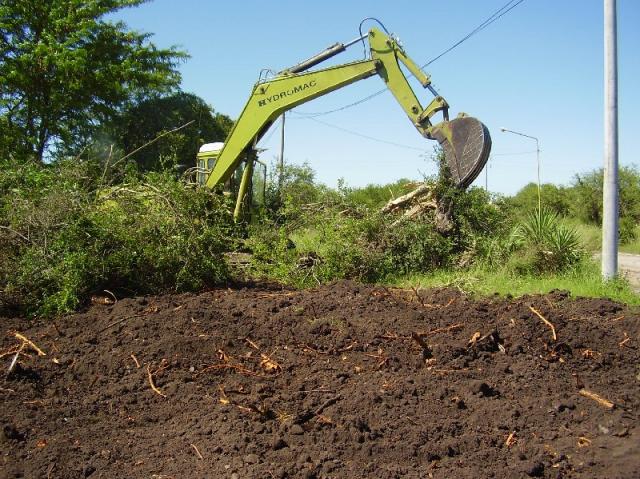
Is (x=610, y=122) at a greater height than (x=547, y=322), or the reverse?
(x=610, y=122)

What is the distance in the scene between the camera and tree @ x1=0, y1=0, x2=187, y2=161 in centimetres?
1891

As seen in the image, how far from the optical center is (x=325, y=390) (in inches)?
180

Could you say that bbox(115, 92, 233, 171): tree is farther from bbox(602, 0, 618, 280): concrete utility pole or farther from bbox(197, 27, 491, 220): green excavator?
bbox(602, 0, 618, 280): concrete utility pole

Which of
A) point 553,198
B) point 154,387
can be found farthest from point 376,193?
point 154,387

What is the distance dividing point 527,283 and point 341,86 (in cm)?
468

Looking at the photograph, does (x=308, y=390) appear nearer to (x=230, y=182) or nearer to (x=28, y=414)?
(x=28, y=414)

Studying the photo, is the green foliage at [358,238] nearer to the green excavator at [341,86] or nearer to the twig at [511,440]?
the green excavator at [341,86]

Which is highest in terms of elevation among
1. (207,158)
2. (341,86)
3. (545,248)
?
(341,86)

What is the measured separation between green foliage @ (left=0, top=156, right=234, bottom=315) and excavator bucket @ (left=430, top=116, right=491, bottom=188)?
3758mm

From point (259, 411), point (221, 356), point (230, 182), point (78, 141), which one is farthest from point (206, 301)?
point (78, 141)

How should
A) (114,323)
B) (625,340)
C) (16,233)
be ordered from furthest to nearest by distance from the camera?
(16,233)
(114,323)
(625,340)

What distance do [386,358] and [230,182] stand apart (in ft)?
24.9

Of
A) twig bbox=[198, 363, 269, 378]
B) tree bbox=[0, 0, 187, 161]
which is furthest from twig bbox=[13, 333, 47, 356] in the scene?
tree bbox=[0, 0, 187, 161]

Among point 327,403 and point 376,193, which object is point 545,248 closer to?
point 327,403
